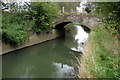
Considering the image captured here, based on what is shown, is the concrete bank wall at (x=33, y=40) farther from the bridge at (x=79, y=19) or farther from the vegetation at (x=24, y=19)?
the bridge at (x=79, y=19)

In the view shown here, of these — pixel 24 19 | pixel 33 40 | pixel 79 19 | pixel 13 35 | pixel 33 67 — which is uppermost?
pixel 79 19

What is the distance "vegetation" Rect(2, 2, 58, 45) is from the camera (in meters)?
7.99

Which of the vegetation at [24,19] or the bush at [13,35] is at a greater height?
the vegetation at [24,19]

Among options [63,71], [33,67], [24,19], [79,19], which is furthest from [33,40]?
[63,71]

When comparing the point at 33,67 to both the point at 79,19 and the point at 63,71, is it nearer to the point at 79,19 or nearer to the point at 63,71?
the point at 63,71

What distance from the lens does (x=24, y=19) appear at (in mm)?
9977

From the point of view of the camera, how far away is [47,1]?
35.5 ft

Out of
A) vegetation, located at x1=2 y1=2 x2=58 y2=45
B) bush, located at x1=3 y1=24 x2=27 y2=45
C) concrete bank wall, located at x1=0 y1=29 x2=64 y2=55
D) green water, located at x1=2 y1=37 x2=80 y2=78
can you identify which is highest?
vegetation, located at x1=2 y1=2 x2=58 y2=45

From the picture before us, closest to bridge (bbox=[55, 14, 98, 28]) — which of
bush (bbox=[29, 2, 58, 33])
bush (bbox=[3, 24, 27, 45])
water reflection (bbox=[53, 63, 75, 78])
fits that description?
bush (bbox=[29, 2, 58, 33])

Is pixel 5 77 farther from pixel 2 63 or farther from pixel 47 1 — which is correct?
pixel 47 1

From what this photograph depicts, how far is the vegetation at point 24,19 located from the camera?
7.99m

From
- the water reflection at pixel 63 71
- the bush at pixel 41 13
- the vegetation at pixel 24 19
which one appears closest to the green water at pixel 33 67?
the water reflection at pixel 63 71

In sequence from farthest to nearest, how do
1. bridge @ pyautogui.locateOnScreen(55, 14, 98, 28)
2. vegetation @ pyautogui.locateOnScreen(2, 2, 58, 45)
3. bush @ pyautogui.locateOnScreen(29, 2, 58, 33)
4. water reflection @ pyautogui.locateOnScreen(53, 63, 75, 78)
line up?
bridge @ pyautogui.locateOnScreen(55, 14, 98, 28), bush @ pyautogui.locateOnScreen(29, 2, 58, 33), vegetation @ pyautogui.locateOnScreen(2, 2, 58, 45), water reflection @ pyautogui.locateOnScreen(53, 63, 75, 78)

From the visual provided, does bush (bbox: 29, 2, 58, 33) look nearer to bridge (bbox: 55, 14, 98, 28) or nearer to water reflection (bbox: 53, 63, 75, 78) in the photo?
bridge (bbox: 55, 14, 98, 28)
